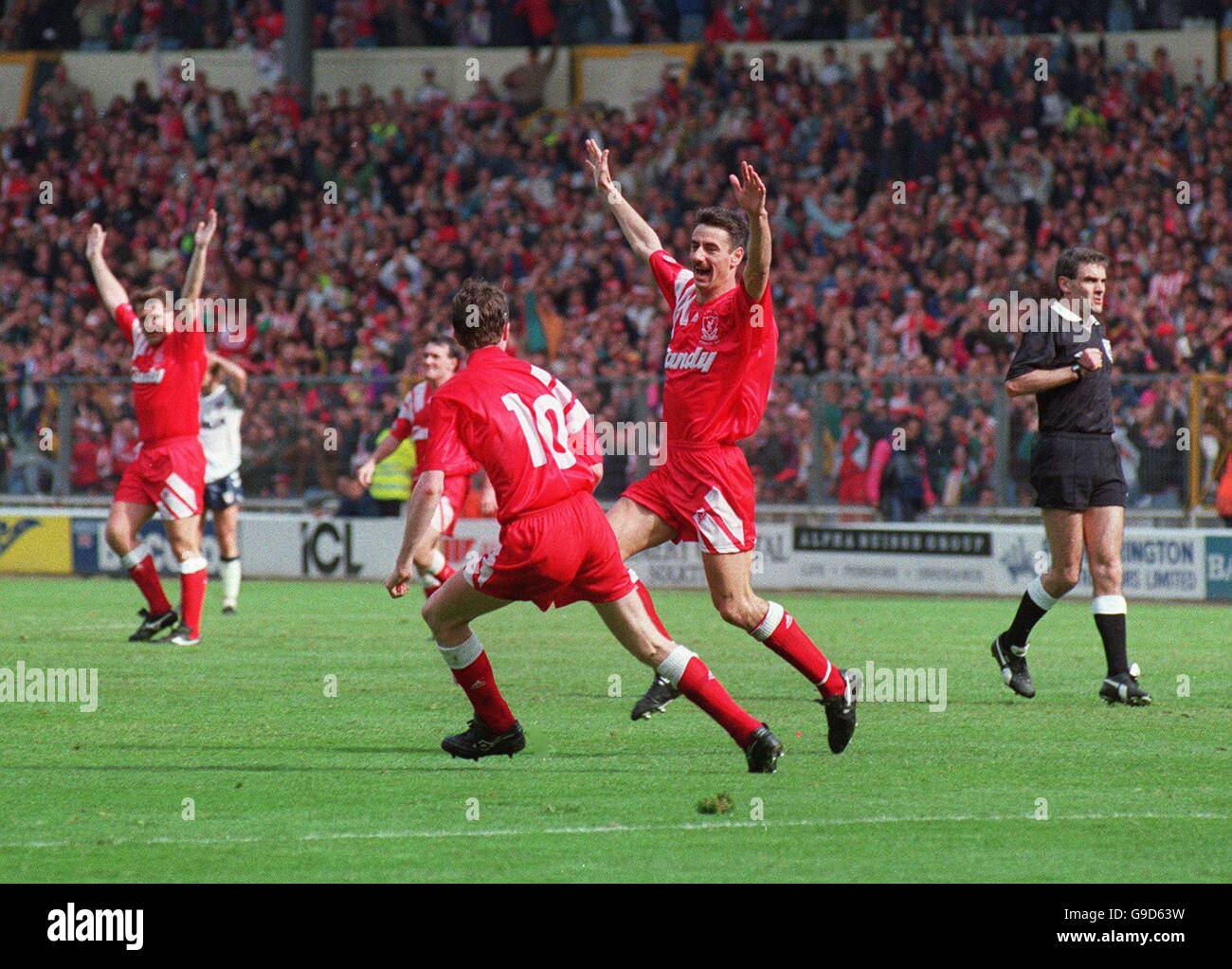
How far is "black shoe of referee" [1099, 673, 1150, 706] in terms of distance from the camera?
10469mm

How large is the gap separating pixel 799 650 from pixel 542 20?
78.9 ft

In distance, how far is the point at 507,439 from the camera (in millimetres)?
7906

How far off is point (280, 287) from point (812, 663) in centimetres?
1997

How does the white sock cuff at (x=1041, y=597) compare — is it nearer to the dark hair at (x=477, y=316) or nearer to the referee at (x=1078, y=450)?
the referee at (x=1078, y=450)

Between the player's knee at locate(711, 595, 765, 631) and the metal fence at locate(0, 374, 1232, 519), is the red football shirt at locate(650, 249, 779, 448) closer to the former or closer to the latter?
the player's knee at locate(711, 595, 765, 631)

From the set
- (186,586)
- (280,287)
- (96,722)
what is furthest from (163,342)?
(280,287)

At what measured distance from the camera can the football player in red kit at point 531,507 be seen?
7.82 m

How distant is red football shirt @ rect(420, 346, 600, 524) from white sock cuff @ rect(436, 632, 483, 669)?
68 cm

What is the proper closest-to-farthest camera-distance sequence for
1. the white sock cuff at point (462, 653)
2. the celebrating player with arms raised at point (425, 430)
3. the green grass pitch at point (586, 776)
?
1. the green grass pitch at point (586, 776)
2. the white sock cuff at point (462, 653)
3. the celebrating player with arms raised at point (425, 430)

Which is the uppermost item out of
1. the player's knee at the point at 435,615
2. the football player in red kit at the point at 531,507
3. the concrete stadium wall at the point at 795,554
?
the football player in red kit at the point at 531,507

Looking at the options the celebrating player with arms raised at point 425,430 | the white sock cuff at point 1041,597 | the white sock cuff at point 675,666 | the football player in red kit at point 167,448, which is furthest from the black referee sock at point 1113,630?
the football player in red kit at point 167,448

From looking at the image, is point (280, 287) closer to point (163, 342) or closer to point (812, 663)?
point (163, 342)

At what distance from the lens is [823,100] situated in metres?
26.8

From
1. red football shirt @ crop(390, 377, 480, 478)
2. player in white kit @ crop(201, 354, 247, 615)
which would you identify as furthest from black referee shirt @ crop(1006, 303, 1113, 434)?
player in white kit @ crop(201, 354, 247, 615)
